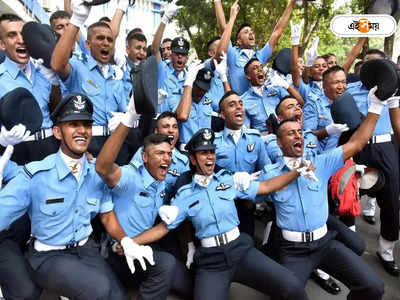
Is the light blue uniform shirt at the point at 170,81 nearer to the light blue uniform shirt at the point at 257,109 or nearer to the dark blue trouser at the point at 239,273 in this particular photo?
the light blue uniform shirt at the point at 257,109

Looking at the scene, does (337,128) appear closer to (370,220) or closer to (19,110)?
(370,220)

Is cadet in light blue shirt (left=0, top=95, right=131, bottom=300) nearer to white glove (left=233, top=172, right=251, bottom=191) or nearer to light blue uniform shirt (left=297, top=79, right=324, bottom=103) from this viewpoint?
white glove (left=233, top=172, right=251, bottom=191)

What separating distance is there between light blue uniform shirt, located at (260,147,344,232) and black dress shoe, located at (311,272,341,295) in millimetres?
878

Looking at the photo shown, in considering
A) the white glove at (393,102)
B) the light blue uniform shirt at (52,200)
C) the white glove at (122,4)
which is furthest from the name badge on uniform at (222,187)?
the white glove at (122,4)

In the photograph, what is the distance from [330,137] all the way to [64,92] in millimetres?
3078

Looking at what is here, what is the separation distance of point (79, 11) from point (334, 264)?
312 cm

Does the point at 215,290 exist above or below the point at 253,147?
below

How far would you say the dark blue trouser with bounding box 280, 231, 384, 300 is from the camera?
3098 millimetres

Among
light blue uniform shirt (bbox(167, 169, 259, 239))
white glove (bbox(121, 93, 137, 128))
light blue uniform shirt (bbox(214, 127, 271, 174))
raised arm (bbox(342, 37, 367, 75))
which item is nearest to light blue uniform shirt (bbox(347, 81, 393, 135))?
raised arm (bbox(342, 37, 367, 75))

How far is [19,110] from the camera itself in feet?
9.14

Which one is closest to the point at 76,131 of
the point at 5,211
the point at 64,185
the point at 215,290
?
the point at 64,185

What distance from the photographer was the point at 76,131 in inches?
107

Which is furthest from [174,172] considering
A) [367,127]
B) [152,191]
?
[367,127]

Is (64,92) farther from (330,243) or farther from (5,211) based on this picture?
(330,243)
